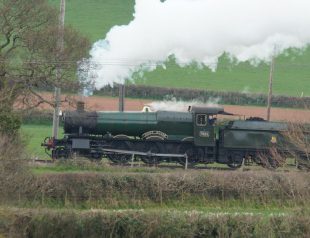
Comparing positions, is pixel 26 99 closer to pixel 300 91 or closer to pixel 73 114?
pixel 73 114

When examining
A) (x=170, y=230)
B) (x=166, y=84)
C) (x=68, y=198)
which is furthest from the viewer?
(x=166, y=84)

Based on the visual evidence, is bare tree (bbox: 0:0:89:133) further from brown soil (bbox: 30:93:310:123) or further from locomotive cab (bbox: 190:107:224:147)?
brown soil (bbox: 30:93:310:123)

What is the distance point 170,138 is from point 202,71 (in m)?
24.3

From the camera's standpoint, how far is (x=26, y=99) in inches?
1259

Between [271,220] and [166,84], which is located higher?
[166,84]

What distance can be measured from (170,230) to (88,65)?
49.3 feet

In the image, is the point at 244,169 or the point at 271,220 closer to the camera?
the point at 271,220

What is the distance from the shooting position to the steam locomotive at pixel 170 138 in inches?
1205

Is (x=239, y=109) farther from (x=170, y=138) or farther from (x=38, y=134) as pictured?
(x=170, y=138)

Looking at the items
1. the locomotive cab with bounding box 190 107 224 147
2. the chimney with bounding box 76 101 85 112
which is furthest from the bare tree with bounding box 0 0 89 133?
the locomotive cab with bounding box 190 107 224 147

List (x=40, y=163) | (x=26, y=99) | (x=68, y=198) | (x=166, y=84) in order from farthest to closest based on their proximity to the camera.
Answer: (x=166, y=84) < (x=26, y=99) < (x=40, y=163) < (x=68, y=198)

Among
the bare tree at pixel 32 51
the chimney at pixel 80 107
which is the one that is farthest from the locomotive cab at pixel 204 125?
the bare tree at pixel 32 51

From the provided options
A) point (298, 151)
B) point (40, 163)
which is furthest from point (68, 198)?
point (298, 151)

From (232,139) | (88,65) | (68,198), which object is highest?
(88,65)
